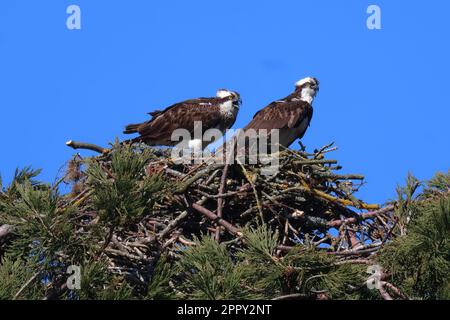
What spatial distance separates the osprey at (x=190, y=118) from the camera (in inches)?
432

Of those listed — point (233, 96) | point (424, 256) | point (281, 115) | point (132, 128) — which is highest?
point (233, 96)

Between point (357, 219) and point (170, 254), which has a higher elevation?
point (357, 219)

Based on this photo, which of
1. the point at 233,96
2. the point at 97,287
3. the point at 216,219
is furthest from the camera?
the point at 233,96

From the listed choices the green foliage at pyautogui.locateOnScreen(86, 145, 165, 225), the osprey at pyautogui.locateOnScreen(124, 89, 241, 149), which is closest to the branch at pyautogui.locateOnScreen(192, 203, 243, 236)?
the green foliage at pyautogui.locateOnScreen(86, 145, 165, 225)

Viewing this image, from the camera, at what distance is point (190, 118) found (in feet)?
36.6

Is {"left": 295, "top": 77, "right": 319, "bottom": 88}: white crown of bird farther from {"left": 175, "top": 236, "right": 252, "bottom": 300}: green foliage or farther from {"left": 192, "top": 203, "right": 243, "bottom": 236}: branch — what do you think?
{"left": 175, "top": 236, "right": 252, "bottom": 300}: green foliage

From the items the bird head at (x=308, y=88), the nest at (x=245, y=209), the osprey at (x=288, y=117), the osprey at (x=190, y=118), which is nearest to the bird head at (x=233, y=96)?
the osprey at (x=190, y=118)

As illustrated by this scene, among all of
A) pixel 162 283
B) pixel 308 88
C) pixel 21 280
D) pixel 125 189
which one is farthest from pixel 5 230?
pixel 308 88

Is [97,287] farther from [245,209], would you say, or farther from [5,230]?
[245,209]

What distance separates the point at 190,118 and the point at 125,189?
4.48 meters

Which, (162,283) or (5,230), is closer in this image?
(162,283)

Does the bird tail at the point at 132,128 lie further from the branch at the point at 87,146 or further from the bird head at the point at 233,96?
the branch at the point at 87,146

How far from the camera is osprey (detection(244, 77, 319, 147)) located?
37.2 feet
